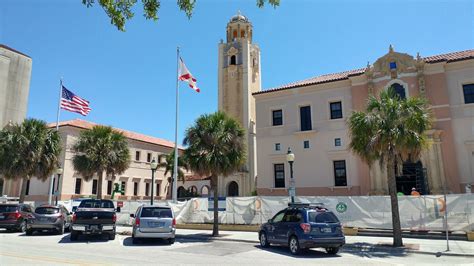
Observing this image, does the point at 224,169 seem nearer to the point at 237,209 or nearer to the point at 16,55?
the point at 237,209

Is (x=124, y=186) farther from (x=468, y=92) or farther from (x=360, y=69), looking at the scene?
(x=468, y=92)

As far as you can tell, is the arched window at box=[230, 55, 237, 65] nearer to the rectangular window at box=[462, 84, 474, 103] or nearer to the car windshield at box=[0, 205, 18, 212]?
the rectangular window at box=[462, 84, 474, 103]

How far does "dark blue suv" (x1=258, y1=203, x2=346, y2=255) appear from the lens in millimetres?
12617

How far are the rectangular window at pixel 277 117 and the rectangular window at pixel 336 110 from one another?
15.0 ft

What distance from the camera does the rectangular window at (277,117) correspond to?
33.5m

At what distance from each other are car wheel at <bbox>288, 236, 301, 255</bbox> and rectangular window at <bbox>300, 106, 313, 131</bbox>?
19.7 meters

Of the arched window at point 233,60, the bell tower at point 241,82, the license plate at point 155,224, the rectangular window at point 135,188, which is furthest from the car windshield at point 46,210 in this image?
the rectangular window at point 135,188

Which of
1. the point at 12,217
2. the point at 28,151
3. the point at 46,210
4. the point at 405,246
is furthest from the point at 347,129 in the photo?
the point at 28,151

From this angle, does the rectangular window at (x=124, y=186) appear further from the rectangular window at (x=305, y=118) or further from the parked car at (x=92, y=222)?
the parked car at (x=92, y=222)

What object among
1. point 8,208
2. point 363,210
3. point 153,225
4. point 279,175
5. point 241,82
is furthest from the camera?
point 241,82

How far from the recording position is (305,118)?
3247cm

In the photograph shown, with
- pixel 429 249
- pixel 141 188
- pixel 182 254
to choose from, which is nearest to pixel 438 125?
pixel 429 249

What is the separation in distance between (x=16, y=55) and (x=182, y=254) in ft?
177

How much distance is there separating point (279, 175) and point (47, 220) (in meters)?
19.2
